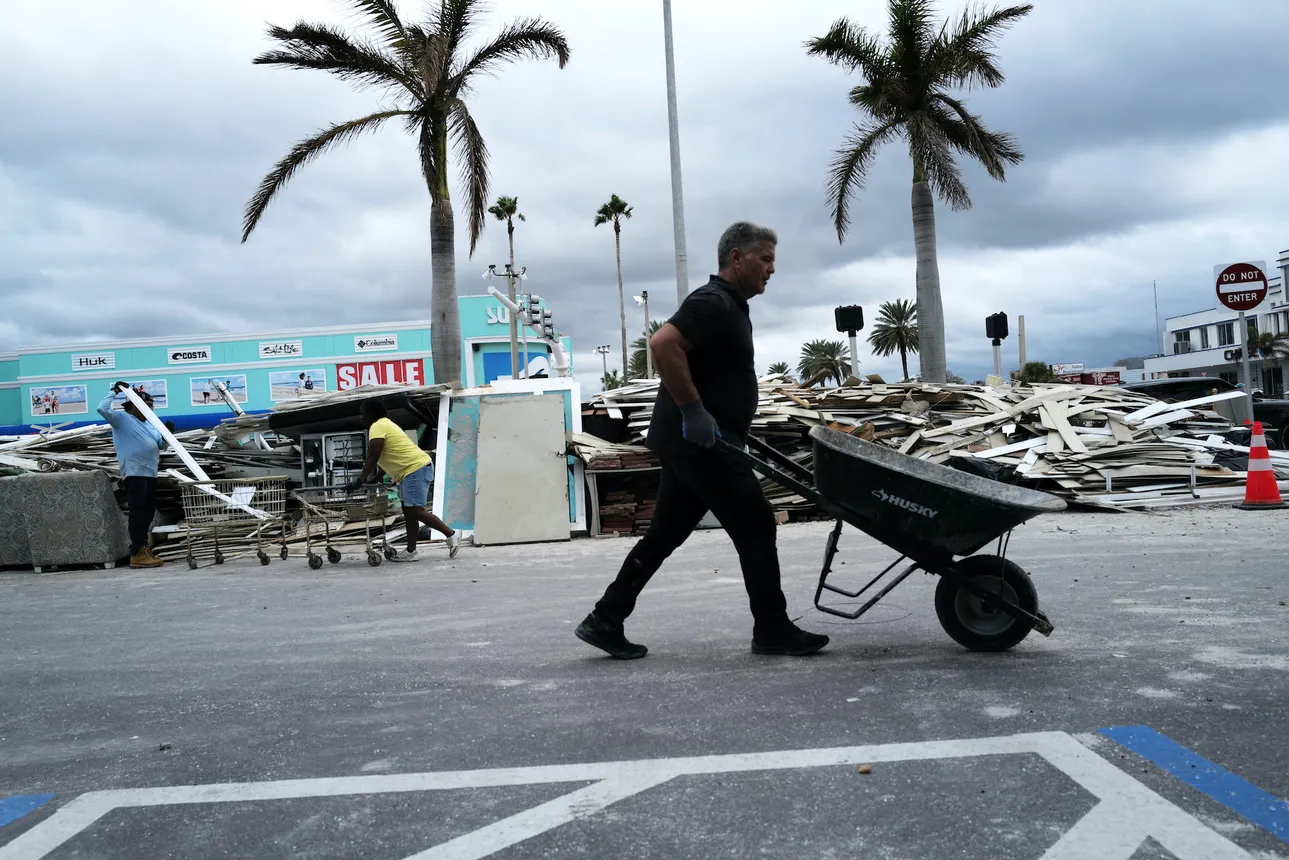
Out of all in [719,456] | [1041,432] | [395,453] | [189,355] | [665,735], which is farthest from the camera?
[189,355]

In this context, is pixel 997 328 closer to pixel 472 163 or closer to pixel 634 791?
pixel 472 163

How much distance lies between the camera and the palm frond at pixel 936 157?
66.1 ft

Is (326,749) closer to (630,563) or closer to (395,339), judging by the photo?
(630,563)

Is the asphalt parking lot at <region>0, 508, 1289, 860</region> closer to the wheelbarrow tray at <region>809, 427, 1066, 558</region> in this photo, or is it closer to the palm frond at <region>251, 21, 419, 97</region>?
the wheelbarrow tray at <region>809, 427, 1066, 558</region>

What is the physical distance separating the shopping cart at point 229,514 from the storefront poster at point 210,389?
3455cm

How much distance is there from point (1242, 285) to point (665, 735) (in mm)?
12505

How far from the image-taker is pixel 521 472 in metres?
12.2

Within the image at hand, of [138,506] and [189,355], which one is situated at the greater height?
[189,355]

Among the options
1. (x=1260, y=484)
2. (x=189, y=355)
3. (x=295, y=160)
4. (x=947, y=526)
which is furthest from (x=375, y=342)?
(x=947, y=526)

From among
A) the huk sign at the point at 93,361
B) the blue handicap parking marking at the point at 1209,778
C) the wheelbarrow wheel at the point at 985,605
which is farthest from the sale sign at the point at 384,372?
the blue handicap parking marking at the point at 1209,778

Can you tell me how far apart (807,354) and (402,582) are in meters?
79.1

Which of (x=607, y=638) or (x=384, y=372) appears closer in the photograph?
(x=607, y=638)

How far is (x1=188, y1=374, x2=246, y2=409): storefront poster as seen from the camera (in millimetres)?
43906

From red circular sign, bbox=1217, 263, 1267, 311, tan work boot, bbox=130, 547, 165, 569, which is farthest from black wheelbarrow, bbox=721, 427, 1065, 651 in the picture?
red circular sign, bbox=1217, 263, 1267, 311
